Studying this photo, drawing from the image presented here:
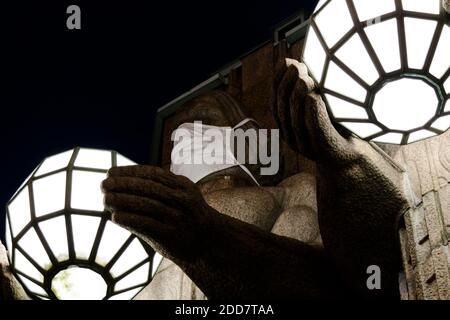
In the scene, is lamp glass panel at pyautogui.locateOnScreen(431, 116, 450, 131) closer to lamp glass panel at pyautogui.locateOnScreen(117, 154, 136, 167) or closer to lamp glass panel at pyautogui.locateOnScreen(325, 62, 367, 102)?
lamp glass panel at pyautogui.locateOnScreen(325, 62, 367, 102)

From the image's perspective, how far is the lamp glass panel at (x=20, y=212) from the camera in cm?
593

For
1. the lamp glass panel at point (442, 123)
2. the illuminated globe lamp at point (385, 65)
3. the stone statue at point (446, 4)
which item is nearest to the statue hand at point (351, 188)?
the illuminated globe lamp at point (385, 65)

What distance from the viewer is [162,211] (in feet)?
17.7

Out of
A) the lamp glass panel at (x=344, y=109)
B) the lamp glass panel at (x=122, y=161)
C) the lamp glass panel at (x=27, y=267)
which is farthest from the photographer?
the lamp glass panel at (x=122, y=161)

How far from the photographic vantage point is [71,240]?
227 inches

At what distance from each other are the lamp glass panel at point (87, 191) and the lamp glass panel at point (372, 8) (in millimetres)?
2130

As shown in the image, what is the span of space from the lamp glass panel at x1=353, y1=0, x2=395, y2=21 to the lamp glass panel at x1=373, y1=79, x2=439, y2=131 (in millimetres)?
415

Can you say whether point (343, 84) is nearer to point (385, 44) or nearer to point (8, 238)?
point (385, 44)

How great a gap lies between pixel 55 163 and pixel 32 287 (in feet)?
2.93

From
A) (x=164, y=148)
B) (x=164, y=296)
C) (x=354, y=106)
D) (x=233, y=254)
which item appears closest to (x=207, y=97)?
(x=164, y=148)

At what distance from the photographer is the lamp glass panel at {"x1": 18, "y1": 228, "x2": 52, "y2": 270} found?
583cm

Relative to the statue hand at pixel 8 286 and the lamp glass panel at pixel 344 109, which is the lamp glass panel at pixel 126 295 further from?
the lamp glass panel at pixel 344 109

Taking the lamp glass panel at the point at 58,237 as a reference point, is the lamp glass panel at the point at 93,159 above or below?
above

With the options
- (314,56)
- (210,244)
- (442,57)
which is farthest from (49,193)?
(442,57)
